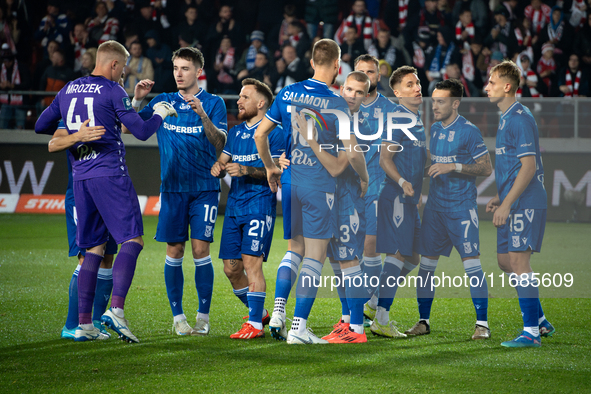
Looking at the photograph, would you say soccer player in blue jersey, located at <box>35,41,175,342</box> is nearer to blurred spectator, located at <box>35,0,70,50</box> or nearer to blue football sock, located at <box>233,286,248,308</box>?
blue football sock, located at <box>233,286,248,308</box>

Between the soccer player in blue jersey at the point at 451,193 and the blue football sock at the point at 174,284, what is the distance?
180 cm

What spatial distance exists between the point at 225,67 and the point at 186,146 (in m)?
9.08

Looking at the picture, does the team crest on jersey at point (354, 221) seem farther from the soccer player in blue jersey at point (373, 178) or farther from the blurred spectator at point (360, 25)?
the blurred spectator at point (360, 25)

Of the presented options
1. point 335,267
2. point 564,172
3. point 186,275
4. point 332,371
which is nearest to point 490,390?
point 332,371

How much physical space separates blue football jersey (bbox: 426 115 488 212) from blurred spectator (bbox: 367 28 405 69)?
28.0 feet

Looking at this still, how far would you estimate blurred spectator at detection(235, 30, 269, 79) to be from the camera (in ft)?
45.6

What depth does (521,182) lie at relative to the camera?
470cm

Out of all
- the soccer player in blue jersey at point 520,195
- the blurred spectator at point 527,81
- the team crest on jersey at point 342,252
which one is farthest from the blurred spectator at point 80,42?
the soccer player in blue jersey at point 520,195

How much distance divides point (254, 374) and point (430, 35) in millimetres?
11484

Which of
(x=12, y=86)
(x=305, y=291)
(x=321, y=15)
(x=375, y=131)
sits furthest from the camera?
(x=321, y=15)

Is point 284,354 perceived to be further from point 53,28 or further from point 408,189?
point 53,28

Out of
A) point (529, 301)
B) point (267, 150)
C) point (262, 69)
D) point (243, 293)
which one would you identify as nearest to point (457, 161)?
point (529, 301)

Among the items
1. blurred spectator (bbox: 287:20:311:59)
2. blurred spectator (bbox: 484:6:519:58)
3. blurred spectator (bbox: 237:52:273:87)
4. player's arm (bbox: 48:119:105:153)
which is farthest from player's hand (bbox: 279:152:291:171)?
blurred spectator (bbox: 484:6:519:58)

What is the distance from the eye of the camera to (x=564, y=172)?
10930 millimetres
